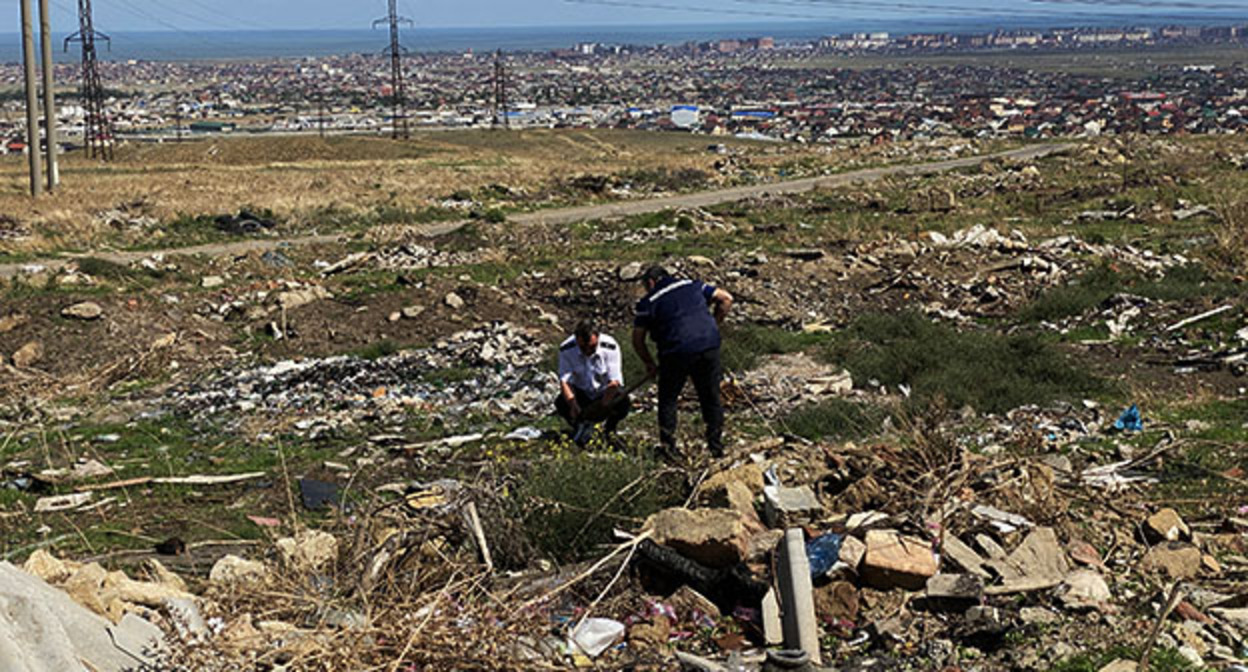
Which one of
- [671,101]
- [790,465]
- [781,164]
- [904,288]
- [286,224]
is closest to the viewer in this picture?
[790,465]

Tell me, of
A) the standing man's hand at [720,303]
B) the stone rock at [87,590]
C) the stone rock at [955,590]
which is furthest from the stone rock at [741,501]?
the stone rock at [87,590]

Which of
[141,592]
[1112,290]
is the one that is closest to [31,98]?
[1112,290]

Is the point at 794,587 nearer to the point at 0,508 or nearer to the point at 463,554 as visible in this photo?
the point at 463,554

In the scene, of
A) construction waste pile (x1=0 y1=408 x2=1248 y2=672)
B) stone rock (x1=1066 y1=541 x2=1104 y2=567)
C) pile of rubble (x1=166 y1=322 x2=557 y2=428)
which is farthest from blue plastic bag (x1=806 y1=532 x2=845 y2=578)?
pile of rubble (x1=166 y1=322 x2=557 y2=428)

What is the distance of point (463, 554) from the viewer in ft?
21.6

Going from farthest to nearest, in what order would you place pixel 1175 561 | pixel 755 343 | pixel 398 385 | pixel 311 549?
pixel 755 343
pixel 398 385
pixel 311 549
pixel 1175 561

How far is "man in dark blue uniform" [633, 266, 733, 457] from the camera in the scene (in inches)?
340

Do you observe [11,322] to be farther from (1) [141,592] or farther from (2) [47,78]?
(2) [47,78]

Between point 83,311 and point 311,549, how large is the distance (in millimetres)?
10559

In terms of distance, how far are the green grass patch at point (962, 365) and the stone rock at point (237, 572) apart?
19.1ft

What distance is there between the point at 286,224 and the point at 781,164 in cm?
2152

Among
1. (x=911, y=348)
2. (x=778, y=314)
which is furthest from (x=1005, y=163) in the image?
(x=911, y=348)

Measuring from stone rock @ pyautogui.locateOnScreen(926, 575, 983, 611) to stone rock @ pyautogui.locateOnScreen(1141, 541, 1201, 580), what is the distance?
108cm

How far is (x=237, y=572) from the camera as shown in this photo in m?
6.50
